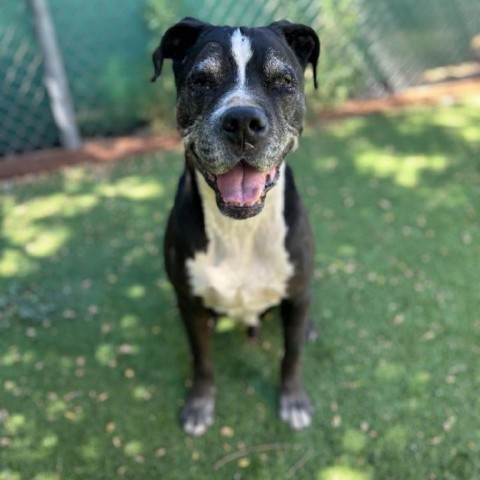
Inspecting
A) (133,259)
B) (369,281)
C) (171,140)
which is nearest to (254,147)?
(369,281)

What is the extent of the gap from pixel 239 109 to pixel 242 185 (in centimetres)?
36

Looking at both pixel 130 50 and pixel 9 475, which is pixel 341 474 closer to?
pixel 9 475

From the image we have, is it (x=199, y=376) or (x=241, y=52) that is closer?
(x=241, y=52)

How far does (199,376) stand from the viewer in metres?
3.30

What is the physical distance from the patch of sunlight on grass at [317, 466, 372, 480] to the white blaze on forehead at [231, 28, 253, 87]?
6.62ft

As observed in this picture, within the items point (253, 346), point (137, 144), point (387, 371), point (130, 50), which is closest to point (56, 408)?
point (253, 346)

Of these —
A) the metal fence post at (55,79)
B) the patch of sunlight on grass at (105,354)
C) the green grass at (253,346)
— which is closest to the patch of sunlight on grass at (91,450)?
the green grass at (253,346)

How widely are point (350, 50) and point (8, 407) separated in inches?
210

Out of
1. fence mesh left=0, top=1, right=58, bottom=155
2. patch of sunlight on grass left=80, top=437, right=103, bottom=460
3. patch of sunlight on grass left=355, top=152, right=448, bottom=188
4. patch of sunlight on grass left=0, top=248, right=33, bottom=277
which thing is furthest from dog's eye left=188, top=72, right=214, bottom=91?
fence mesh left=0, top=1, right=58, bottom=155

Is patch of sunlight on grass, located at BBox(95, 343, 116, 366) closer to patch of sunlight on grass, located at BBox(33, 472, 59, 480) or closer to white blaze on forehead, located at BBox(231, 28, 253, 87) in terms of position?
patch of sunlight on grass, located at BBox(33, 472, 59, 480)

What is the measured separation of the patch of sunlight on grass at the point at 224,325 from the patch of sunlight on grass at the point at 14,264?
5.38 ft

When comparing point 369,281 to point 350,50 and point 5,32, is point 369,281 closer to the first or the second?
point 350,50

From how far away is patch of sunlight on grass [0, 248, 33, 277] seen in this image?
4.45 m

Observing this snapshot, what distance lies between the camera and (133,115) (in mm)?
6543
